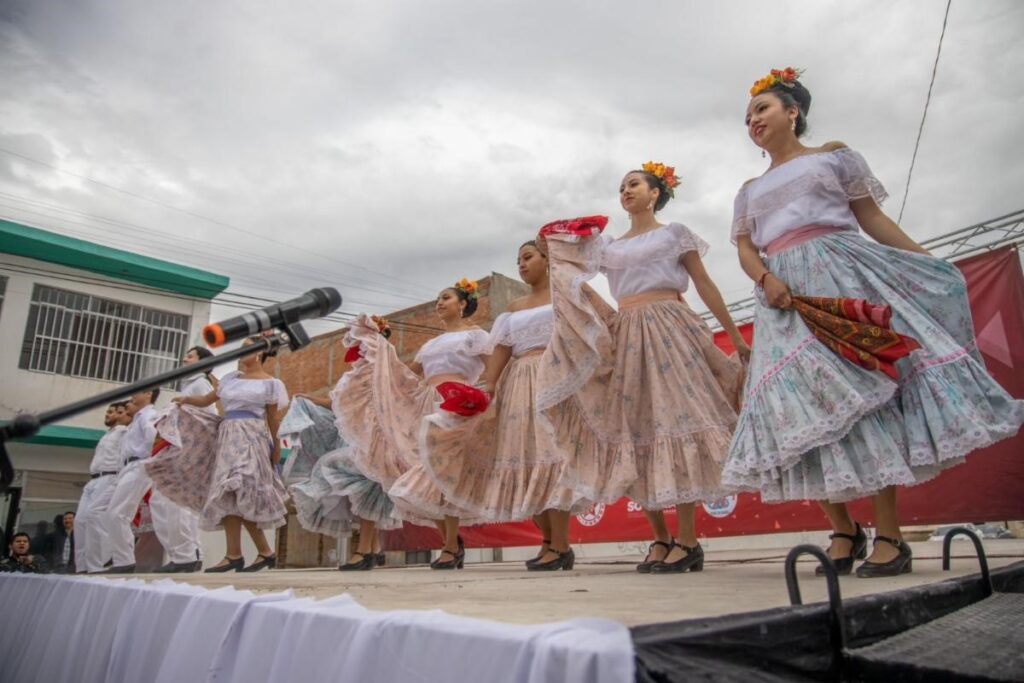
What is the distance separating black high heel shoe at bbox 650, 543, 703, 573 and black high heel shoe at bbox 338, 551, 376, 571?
9.04 ft

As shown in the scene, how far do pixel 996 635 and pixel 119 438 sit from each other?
6995mm

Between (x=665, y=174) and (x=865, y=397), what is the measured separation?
1868mm

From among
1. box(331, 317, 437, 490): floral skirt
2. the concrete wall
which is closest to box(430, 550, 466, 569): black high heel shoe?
box(331, 317, 437, 490): floral skirt

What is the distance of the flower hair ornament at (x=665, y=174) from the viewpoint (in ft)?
12.2

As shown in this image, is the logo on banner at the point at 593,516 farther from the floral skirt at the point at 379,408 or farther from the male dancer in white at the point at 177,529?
the male dancer in white at the point at 177,529

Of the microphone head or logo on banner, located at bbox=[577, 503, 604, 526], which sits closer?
the microphone head

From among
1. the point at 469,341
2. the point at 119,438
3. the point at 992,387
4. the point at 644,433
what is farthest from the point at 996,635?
the point at 119,438

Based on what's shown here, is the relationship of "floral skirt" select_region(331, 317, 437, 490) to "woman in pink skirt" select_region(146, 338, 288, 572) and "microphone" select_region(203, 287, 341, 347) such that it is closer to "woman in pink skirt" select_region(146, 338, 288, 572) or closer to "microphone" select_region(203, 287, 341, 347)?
"woman in pink skirt" select_region(146, 338, 288, 572)

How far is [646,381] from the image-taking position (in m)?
3.27

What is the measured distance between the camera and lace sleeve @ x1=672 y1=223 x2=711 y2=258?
3414 millimetres

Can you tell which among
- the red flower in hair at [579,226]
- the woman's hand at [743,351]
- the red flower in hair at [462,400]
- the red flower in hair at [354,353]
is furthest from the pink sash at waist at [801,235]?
the red flower in hair at [354,353]

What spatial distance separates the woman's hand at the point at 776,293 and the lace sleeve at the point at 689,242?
0.85 meters

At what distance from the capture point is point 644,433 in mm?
3197

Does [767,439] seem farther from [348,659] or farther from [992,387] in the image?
[348,659]
